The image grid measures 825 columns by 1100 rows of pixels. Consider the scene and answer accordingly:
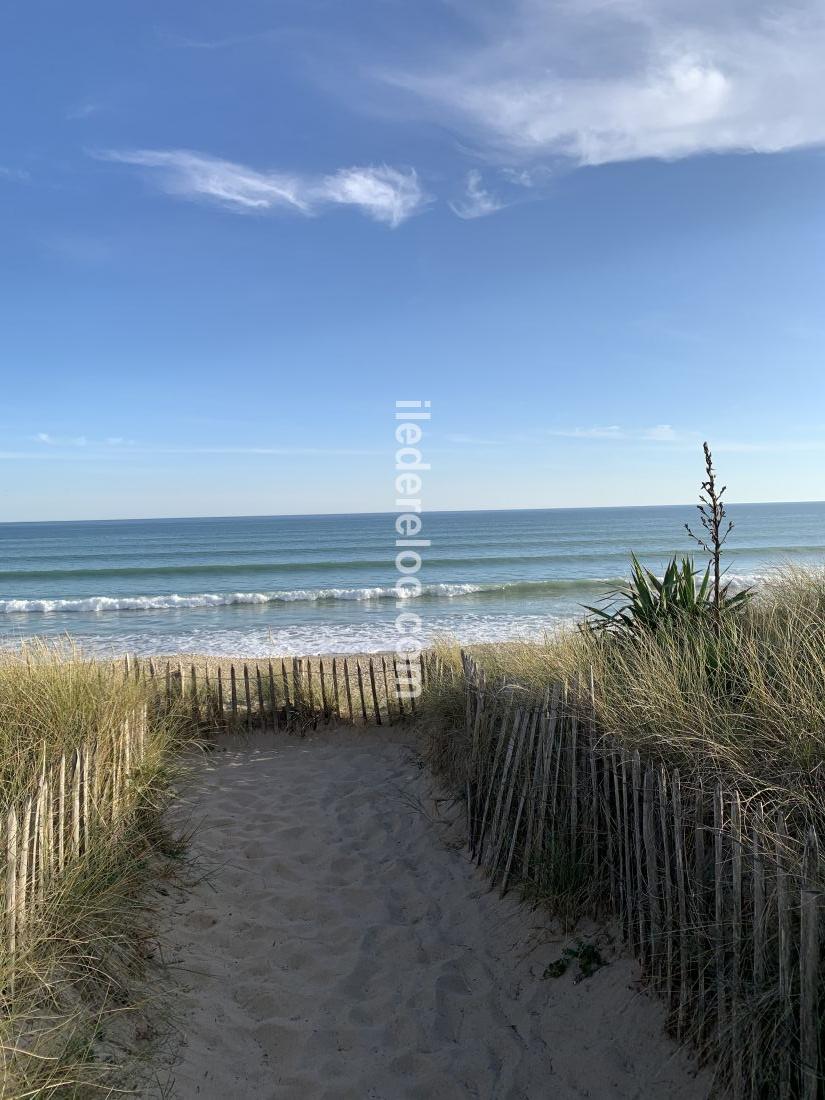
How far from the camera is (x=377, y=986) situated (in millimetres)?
3943

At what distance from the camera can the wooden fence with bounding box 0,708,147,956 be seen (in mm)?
3131

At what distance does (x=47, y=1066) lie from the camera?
2.59m

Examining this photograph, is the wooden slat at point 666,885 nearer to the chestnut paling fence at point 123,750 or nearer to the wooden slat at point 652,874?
the wooden slat at point 652,874

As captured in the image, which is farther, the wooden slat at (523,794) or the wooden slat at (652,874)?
the wooden slat at (523,794)

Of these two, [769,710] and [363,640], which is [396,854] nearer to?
[769,710]

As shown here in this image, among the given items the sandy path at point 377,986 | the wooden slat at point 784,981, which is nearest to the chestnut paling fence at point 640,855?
the wooden slat at point 784,981

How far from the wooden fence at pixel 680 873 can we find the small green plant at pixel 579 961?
19 cm

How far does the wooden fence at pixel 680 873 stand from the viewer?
246 cm

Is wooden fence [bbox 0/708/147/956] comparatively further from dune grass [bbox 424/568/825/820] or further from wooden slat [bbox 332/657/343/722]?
wooden slat [bbox 332/657/343/722]

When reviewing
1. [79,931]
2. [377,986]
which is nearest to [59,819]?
[79,931]

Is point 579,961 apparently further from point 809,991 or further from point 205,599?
point 205,599

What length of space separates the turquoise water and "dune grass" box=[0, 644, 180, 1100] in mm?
4591

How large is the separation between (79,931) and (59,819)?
676mm

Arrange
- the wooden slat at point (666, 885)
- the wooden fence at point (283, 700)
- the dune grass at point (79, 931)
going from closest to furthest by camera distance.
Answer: the dune grass at point (79, 931)
the wooden slat at point (666, 885)
the wooden fence at point (283, 700)
